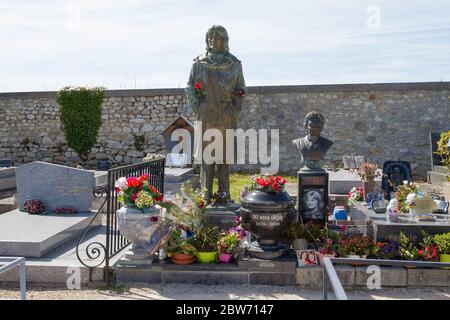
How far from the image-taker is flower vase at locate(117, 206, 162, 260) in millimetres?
5746

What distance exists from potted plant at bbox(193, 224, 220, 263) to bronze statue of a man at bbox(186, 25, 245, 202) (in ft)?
3.72

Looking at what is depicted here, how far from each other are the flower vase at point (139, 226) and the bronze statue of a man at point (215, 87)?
1679 millimetres

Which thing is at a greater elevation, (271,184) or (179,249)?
(271,184)

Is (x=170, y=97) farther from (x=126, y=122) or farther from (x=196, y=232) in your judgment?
(x=196, y=232)

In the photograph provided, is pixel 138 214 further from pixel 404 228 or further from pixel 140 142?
pixel 140 142

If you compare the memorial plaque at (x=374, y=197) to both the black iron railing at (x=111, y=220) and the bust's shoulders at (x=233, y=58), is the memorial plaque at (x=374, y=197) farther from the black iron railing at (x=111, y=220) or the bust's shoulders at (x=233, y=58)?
the black iron railing at (x=111, y=220)

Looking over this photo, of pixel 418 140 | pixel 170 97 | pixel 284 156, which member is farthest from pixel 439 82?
pixel 170 97

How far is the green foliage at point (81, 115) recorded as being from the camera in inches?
663

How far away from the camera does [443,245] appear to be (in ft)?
19.5

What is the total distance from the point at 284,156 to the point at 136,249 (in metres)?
10.9

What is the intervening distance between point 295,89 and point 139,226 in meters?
11.5

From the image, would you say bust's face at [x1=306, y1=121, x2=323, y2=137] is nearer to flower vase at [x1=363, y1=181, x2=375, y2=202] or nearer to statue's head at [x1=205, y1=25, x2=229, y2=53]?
statue's head at [x1=205, y1=25, x2=229, y2=53]

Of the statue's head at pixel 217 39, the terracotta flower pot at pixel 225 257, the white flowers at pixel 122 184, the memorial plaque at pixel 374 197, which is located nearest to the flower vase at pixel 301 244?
the terracotta flower pot at pixel 225 257

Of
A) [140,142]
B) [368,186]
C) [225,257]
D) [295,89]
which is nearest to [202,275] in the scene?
[225,257]
